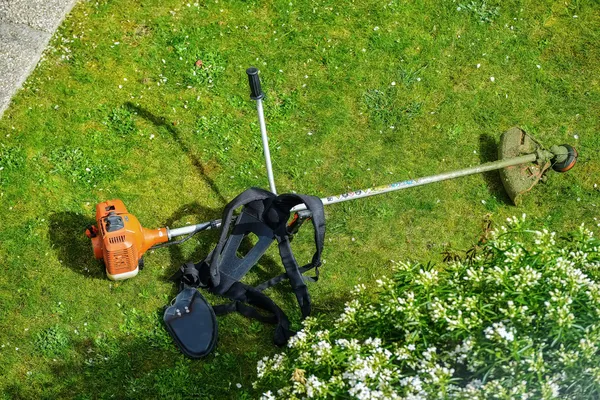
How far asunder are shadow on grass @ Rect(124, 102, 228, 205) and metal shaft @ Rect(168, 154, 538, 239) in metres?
0.57

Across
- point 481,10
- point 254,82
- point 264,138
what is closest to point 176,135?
point 264,138

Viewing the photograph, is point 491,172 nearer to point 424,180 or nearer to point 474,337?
point 424,180

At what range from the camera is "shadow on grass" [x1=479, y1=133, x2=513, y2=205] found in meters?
6.56

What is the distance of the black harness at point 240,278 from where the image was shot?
564 centimetres

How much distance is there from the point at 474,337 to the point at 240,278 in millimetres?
2601

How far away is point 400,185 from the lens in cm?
612

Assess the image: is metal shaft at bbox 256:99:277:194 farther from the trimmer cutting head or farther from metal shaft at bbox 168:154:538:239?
the trimmer cutting head

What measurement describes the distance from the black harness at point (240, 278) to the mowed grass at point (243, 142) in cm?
14

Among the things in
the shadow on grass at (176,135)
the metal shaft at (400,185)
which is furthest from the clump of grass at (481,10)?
the shadow on grass at (176,135)

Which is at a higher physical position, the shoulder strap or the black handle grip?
the black handle grip

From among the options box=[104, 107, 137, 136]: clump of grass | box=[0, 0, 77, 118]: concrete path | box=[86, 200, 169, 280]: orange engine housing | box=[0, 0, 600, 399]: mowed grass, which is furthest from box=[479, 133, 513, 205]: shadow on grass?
box=[0, 0, 77, 118]: concrete path

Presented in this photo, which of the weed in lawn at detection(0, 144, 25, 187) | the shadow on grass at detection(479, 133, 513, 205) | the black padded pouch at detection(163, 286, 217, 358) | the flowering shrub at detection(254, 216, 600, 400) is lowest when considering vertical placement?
the black padded pouch at detection(163, 286, 217, 358)

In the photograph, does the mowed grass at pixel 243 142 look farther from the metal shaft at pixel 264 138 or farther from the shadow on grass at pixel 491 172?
the metal shaft at pixel 264 138

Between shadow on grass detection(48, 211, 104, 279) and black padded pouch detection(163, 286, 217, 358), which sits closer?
black padded pouch detection(163, 286, 217, 358)
